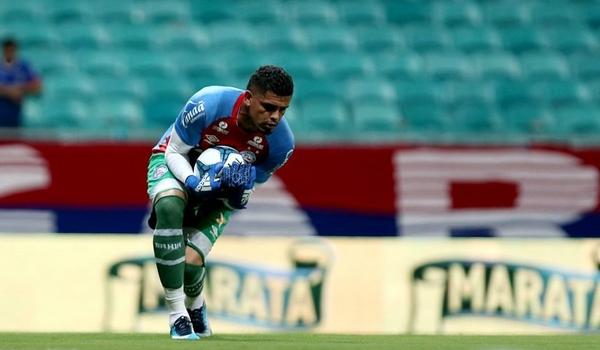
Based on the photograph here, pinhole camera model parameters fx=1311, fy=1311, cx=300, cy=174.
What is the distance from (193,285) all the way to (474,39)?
25.1ft

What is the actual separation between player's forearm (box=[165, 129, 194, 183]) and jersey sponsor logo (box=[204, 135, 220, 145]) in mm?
105

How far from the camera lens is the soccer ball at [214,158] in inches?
273

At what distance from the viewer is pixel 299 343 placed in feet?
22.7

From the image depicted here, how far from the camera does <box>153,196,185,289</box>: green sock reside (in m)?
6.89

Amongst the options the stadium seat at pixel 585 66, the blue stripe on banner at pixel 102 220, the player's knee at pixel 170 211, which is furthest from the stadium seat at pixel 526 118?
the player's knee at pixel 170 211

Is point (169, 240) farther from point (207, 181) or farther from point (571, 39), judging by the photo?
point (571, 39)

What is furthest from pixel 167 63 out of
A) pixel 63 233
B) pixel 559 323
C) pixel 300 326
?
pixel 559 323

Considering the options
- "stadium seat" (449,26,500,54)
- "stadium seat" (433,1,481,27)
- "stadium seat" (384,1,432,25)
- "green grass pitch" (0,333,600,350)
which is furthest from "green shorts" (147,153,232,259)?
"stadium seat" (433,1,481,27)

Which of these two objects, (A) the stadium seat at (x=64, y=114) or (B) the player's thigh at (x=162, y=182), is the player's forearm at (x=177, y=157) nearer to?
(B) the player's thigh at (x=162, y=182)

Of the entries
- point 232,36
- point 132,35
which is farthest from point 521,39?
point 132,35

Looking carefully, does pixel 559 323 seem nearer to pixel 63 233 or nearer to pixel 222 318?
pixel 222 318

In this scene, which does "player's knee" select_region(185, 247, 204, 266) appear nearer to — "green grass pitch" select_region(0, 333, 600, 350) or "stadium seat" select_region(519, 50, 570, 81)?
"green grass pitch" select_region(0, 333, 600, 350)

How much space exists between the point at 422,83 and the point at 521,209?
3449 millimetres

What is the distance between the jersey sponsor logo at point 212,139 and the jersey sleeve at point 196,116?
0.14 ft
